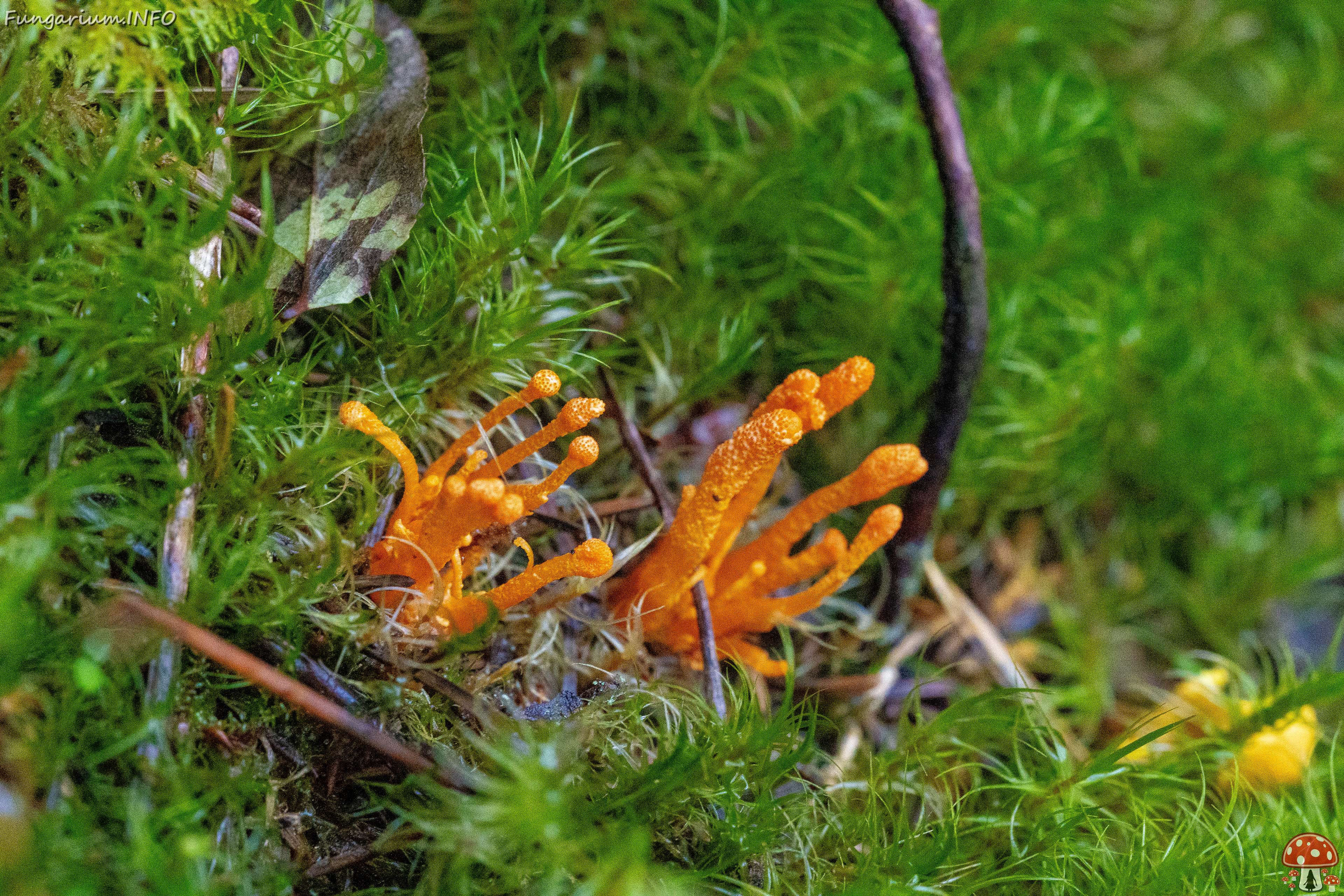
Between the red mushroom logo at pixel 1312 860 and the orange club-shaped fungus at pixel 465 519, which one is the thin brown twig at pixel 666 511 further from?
the red mushroom logo at pixel 1312 860

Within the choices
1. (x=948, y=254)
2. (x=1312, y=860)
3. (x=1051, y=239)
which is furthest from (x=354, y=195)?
(x=1312, y=860)

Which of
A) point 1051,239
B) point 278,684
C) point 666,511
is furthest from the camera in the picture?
point 1051,239

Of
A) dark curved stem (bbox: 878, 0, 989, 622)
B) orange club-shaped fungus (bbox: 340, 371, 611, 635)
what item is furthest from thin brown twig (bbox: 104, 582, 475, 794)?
dark curved stem (bbox: 878, 0, 989, 622)

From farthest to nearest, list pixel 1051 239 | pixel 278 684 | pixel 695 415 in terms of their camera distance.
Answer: pixel 1051 239, pixel 695 415, pixel 278 684

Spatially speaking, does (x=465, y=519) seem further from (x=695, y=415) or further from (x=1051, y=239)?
(x=1051, y=239)

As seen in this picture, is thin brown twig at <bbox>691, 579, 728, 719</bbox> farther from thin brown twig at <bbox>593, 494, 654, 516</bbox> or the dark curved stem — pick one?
the dark curved stem

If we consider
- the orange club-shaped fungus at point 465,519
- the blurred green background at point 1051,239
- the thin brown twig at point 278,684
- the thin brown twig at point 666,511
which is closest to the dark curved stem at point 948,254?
the blurred green background at point 1051,239
